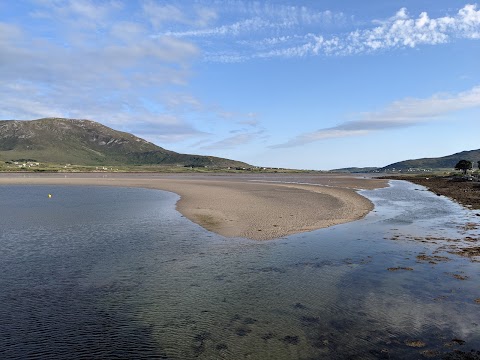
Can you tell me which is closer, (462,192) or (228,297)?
(228,297)

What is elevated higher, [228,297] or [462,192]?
[462,192]

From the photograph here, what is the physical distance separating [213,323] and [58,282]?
307 inches

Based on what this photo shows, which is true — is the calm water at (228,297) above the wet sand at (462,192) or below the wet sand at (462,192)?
below

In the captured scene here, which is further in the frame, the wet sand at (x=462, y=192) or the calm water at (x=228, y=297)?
the wet sand at (x=462, y=192)

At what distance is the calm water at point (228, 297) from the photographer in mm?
9828

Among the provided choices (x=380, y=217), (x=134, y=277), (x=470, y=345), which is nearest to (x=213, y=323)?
(x=134, y=277)

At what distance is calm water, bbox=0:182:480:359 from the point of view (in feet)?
32.2

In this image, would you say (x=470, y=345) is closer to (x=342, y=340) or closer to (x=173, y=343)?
(x=342, y=340)

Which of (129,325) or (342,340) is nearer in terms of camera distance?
(342,340)

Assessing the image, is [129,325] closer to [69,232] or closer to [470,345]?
[470,345]

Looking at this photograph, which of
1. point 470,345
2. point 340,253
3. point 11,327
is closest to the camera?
point 470,345

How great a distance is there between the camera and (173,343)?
393 inches

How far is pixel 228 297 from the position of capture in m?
13.4

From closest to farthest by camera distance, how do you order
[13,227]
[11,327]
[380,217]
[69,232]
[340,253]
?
[11,327]
[340,253]
[69,232]
[13,227]
[380,217]
